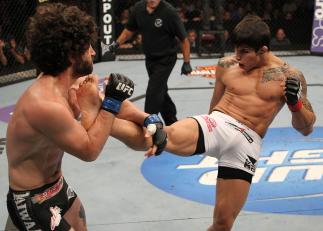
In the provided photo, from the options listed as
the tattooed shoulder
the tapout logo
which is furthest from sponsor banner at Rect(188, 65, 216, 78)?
the tattooed shoulder

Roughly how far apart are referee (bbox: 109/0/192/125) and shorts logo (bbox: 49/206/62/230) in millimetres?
2955

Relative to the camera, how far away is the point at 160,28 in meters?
5.00

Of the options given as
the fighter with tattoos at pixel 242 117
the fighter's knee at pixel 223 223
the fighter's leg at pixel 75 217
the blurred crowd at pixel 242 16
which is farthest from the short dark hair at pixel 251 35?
the blurred crowd at pixel 242 16

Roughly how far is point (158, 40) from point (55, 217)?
10.8ft

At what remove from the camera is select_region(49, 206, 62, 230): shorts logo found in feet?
6.76

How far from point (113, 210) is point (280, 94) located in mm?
1600

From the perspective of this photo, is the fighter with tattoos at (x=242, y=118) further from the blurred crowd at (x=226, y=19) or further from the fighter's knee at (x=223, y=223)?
the blurred crowd at (x=226, y=19)

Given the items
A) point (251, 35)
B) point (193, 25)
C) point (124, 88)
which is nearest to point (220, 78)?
point (251, 35)

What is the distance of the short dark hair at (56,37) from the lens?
6.30 ft

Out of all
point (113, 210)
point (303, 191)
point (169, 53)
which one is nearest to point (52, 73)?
point (113, 210)

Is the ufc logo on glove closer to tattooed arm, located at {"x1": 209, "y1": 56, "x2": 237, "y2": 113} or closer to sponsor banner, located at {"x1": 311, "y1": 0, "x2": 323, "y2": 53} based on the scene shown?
tattooed arm, located at {"x1": 209, "y1": 56, "x2": 237, "y2": 113}

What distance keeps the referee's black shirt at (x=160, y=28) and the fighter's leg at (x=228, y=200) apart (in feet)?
8.50

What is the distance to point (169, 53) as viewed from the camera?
201 inches

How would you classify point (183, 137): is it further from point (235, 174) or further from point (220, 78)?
point (220, 78)
